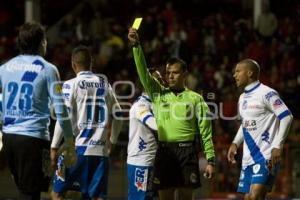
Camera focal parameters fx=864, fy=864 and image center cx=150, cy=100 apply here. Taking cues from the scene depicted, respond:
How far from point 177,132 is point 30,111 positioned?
7.86 ft

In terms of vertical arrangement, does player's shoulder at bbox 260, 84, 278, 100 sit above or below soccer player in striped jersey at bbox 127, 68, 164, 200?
above

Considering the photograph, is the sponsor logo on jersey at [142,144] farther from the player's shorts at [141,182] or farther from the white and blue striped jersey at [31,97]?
the white and blue striped jersey at [31,97]

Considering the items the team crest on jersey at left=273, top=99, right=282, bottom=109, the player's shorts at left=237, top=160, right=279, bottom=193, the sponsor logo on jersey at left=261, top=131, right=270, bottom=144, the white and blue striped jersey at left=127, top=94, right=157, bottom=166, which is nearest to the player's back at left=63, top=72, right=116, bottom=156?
the white and blue striped jersey at left=127, top=94, right=157, bottom=166

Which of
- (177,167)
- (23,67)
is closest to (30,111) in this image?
(23,67)

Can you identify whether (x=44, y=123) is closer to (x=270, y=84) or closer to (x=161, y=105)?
(x=161, y=105)

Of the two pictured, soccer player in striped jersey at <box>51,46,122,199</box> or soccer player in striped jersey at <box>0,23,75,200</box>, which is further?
soccer player in striped jersey at <box>51,46,122,199</box>

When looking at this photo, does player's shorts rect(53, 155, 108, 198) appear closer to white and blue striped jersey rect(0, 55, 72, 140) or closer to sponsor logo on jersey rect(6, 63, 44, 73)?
white and blue striped jersey rect(0, 55, 72, 140)

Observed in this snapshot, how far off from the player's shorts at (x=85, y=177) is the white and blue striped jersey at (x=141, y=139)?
1.61 ft

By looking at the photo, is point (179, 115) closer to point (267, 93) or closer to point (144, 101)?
point (144, 101)

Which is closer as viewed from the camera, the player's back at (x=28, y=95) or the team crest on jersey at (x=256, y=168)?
the player's back at (x=28, y=95)

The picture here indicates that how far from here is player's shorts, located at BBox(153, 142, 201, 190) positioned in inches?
354

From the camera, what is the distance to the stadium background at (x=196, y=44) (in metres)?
14.2

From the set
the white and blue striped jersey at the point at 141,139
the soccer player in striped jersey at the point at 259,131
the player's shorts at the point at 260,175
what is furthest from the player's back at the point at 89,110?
the player's shorts at the point at 260,175

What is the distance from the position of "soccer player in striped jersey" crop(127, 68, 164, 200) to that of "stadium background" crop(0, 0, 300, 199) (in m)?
4.03
